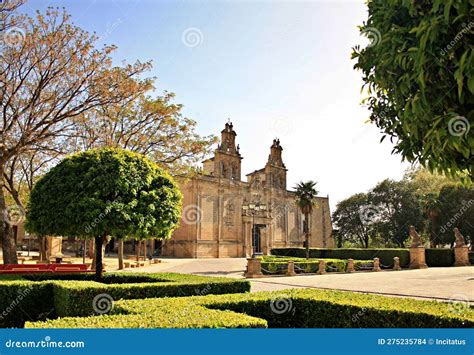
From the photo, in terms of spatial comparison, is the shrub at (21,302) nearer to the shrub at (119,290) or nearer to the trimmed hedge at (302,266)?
the shrub at (119,290)

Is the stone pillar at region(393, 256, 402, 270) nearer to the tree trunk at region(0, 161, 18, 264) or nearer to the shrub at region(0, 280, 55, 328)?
the tree trunk at region(0, 161, 18, 264)

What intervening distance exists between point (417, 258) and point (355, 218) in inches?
996

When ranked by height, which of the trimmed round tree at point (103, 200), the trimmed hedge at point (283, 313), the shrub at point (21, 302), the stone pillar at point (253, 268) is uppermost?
the trimmed round tree at point (103, 200)

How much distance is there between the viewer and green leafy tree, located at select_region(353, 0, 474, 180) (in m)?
3.72

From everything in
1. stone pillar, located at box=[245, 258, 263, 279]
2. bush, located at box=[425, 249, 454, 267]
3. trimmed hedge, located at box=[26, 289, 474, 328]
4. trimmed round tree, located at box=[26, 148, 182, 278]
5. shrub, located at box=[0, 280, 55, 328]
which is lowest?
bush, located at box=[425, 249, 454, 267]

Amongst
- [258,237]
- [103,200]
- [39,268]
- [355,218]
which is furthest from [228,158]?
[103,200]

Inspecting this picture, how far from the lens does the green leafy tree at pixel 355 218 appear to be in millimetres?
55969

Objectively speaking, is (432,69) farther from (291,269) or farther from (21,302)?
(291,269)

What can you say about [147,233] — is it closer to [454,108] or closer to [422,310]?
[422,310]

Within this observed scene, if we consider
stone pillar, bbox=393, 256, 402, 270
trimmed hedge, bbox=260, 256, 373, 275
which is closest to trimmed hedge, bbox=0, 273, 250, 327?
trimmed hedge, bbox=260, 256, 373, 275

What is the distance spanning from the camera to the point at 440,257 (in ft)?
113

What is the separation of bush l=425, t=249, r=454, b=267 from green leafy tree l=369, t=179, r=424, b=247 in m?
15.5

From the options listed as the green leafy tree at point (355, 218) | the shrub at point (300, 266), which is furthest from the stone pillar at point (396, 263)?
the green leafy tree at point (355, 218)

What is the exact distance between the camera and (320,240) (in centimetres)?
6050
